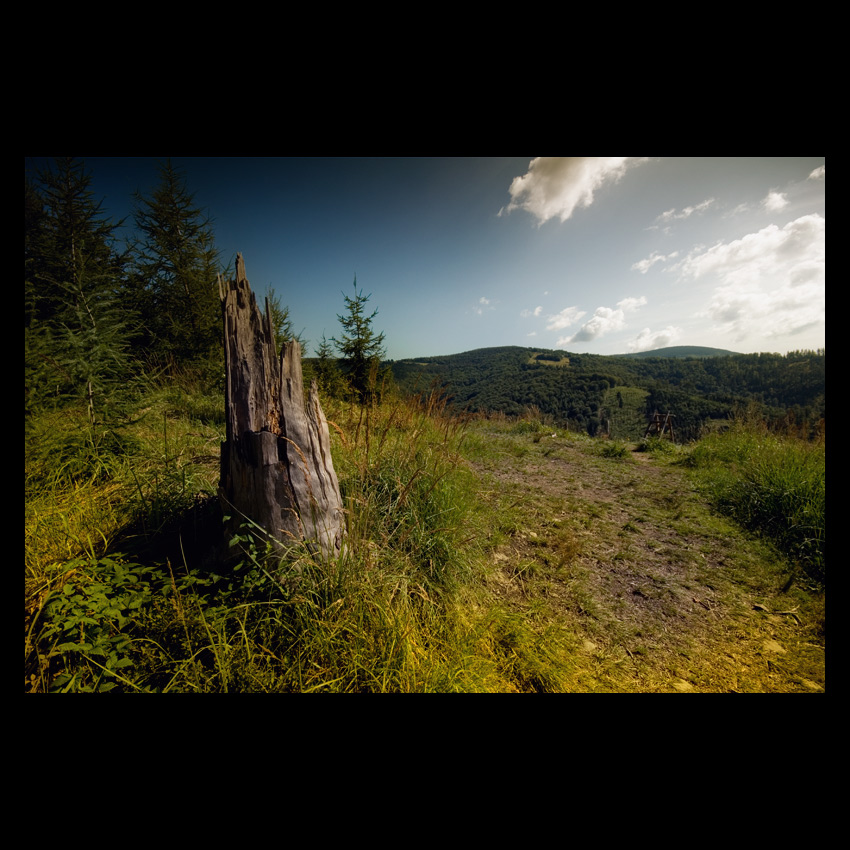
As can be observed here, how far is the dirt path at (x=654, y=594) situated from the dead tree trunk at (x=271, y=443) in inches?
61.0

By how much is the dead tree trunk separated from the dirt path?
1.55 metres

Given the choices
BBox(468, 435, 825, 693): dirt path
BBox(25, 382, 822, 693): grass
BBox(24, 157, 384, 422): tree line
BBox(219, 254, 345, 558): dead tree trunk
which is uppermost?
BBox(24, 157, 384, 422): tree line

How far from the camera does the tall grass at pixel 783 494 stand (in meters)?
2.95

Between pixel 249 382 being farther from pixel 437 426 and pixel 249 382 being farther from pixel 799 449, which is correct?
pixel 799 449

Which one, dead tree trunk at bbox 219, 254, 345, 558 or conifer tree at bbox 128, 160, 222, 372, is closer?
dead tree trunk at bbox 219, 254, 345, 558

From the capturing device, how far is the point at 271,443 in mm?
1856

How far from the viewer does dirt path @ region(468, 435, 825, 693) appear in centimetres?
177

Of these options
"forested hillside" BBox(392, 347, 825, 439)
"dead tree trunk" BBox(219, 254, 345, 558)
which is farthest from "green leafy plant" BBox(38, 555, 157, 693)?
"forested hillside" BBox(392, 347, 825, 439)

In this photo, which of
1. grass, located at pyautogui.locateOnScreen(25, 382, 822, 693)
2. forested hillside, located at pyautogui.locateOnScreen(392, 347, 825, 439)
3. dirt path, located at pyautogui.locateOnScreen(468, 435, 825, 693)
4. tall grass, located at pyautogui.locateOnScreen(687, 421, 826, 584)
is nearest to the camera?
grass, located at pyautogui.locateOnScreen(25, 382, 822, 693)

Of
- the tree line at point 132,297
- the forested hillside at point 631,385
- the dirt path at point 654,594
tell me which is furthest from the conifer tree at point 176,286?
the forested hillside at point 631,385

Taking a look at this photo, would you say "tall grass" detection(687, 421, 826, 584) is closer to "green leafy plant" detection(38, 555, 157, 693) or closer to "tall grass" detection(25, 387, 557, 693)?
"tall grass" detection(25, 387, 557, 693)
